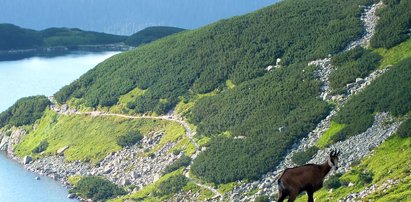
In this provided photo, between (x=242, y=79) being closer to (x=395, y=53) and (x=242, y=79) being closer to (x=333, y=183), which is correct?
(x=395, y=53)

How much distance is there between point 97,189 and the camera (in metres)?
115

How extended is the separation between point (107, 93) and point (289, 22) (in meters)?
32.9

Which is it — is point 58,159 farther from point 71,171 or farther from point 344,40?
point 344,40

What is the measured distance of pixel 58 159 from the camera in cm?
13875

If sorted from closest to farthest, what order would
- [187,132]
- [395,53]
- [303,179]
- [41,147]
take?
[303,179]
[395,53]
[187,132]
[41,147]

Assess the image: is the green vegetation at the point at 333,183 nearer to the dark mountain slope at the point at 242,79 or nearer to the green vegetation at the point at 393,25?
the dark mountain slope at the point at 242,79

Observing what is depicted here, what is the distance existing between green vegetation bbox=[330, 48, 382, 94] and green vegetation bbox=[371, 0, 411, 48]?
2430 mm

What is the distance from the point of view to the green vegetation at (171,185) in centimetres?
10306

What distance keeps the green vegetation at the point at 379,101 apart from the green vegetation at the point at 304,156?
2.51 metres

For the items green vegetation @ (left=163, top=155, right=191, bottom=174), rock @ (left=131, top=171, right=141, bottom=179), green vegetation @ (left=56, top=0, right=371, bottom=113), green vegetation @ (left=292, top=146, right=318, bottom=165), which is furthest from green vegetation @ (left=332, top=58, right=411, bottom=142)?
rock @ (left=131, top=171, right=141, bottom=179)

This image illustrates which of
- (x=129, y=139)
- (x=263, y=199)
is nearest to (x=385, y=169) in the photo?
(x=263, y=199)

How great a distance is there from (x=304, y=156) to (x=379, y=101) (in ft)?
34.4

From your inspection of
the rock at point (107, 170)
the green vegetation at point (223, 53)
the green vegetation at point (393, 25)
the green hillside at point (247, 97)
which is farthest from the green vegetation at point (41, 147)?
the green vegetation at point (393, 25)

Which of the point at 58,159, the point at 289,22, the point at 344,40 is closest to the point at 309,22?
the point at 289,22
